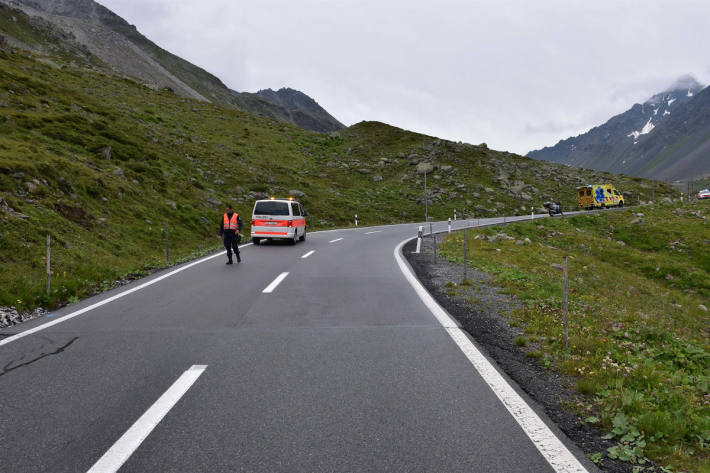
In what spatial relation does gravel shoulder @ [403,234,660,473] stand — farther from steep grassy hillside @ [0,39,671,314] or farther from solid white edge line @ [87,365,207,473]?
steep grassy hillside @ [0,39,671,314]

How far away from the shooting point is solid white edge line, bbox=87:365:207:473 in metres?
2.70

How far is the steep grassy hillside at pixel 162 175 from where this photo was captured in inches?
485

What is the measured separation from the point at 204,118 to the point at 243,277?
4925 cm

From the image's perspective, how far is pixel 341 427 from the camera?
10.4 feet

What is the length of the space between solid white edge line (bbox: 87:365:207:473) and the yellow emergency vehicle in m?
48.7

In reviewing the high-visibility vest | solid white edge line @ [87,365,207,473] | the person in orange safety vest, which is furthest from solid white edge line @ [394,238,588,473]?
the high-visibility vest

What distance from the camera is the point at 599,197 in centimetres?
4478

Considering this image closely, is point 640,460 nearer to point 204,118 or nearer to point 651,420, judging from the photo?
point 651,420

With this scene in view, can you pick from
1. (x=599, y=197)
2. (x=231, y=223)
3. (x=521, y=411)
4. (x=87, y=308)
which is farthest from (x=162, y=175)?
(x=599, y=197)

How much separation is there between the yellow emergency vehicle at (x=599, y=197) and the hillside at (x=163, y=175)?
5.51 m

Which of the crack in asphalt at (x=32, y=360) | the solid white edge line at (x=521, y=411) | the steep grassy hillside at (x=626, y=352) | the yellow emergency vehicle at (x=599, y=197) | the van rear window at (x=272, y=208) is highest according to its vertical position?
the yellow emergency vehicle at (x=599, y=197)

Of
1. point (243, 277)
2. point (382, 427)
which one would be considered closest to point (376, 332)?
point (382, 427)

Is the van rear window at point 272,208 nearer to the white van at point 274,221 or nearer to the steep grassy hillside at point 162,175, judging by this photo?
the white van at point 274,221

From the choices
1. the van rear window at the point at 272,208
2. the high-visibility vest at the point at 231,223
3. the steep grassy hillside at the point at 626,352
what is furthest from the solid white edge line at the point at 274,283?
the van rear window at the point at 272,208
